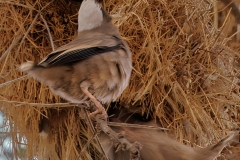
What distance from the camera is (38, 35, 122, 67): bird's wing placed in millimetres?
770

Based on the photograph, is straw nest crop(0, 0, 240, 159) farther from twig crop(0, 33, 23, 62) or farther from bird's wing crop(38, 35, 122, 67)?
bird's wing crop(38, 35, 122, 67)

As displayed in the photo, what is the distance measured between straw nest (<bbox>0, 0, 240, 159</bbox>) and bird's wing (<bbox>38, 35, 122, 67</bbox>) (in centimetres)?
15

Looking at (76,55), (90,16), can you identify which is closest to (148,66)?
(90,16)

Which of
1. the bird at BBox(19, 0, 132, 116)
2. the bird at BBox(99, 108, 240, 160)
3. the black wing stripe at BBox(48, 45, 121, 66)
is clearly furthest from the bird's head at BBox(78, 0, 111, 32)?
the bird at BBox(99, 108, 240, 160)

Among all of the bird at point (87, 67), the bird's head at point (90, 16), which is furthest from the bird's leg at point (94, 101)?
the bird's head at point (90, 16)

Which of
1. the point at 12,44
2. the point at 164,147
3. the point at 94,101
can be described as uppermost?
the point at 12,44

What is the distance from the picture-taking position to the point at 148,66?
1043mm

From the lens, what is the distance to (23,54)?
1.09m

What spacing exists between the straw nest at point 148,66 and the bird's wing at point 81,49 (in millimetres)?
149

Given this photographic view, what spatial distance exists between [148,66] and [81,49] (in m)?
0.28

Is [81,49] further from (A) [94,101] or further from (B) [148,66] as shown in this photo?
(B) [148,66]

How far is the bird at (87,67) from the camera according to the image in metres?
0.79

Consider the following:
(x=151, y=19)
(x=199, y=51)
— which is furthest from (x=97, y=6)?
(x=199, y=51)

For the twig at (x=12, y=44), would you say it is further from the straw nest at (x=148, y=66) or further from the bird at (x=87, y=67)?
the bird at (x=87, y=67)
